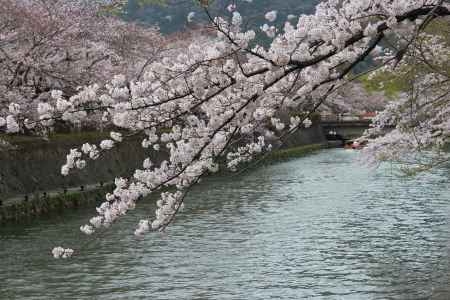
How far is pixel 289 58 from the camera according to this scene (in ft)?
19.3

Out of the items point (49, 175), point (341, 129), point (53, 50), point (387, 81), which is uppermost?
point (53, 50)

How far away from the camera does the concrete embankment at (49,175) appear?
23250 millimetres

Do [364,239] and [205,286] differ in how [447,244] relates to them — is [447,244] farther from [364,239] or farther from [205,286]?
[205,286]

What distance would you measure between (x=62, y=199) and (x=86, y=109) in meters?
18.5

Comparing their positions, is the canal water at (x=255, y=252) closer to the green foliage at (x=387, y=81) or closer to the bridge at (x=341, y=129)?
the green foliage at (x=387, y=81)

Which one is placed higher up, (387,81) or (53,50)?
(53,50)

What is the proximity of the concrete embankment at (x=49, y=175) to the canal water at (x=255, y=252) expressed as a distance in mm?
884

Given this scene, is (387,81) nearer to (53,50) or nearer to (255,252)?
(255,252)

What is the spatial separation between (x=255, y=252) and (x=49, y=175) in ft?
43.4

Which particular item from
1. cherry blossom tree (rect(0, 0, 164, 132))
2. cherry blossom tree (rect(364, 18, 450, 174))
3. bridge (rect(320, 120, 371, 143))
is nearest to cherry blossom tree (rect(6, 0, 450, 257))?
cherry blossom tree (rect(364, 18, 450, 174))

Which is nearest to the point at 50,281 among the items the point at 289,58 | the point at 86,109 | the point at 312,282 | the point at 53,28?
the point at 312,282

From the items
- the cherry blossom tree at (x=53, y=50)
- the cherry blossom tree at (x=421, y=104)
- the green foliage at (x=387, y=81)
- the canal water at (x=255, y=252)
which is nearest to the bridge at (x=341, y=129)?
the cherry blossom tree at (x=53, y=50)

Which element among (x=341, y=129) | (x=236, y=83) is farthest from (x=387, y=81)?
(x=341, y=129)

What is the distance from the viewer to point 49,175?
27.1 m
